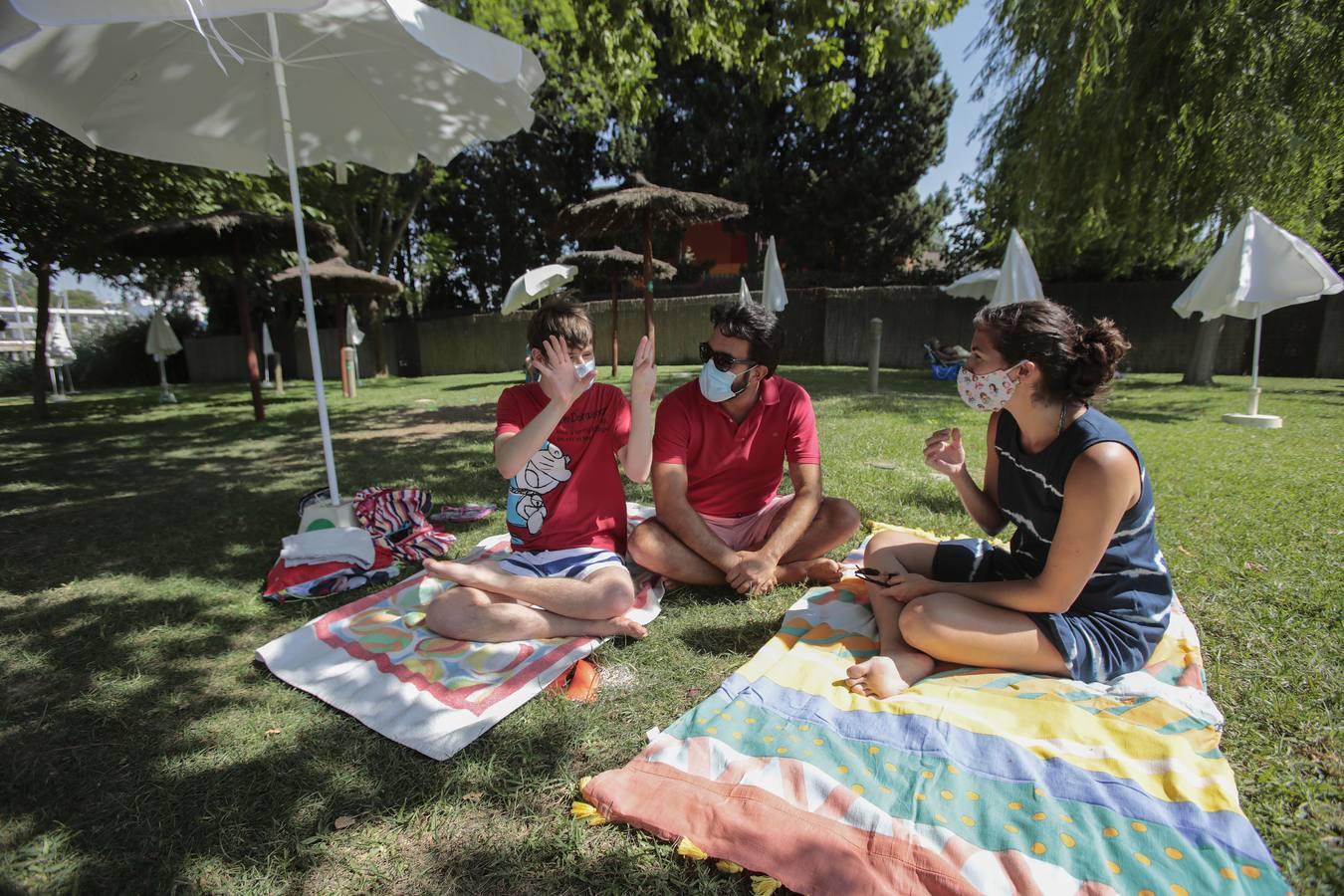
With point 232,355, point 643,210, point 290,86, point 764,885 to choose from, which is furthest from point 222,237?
point 232,355

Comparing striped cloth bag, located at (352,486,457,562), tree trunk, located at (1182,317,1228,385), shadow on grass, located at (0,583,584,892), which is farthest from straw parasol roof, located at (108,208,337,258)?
tree trunk, located at (1182,317,1228,385)

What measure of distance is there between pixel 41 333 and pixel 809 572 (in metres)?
13.6

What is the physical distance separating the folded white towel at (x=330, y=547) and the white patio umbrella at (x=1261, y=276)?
971 cm

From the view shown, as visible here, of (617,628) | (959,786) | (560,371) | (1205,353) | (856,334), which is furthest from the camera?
(856,334)

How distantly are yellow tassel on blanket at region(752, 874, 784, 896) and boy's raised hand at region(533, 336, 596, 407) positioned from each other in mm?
1748

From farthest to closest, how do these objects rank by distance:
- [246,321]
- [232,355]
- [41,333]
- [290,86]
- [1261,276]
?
1. [232,355]
2. [41,333]
3. [246,321]
4. [1261,276]
5. [290,86]

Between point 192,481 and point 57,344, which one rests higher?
point 57,344

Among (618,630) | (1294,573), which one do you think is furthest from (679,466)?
(1294,573)

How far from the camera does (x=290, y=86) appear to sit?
3947 millimetres

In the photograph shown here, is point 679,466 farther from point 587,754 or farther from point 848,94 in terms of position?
point 848,94

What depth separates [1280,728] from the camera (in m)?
2.03

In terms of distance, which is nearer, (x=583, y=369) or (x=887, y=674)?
(x=887, y=674)

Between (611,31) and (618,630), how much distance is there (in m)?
6.69

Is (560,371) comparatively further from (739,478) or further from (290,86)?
(290,86)
